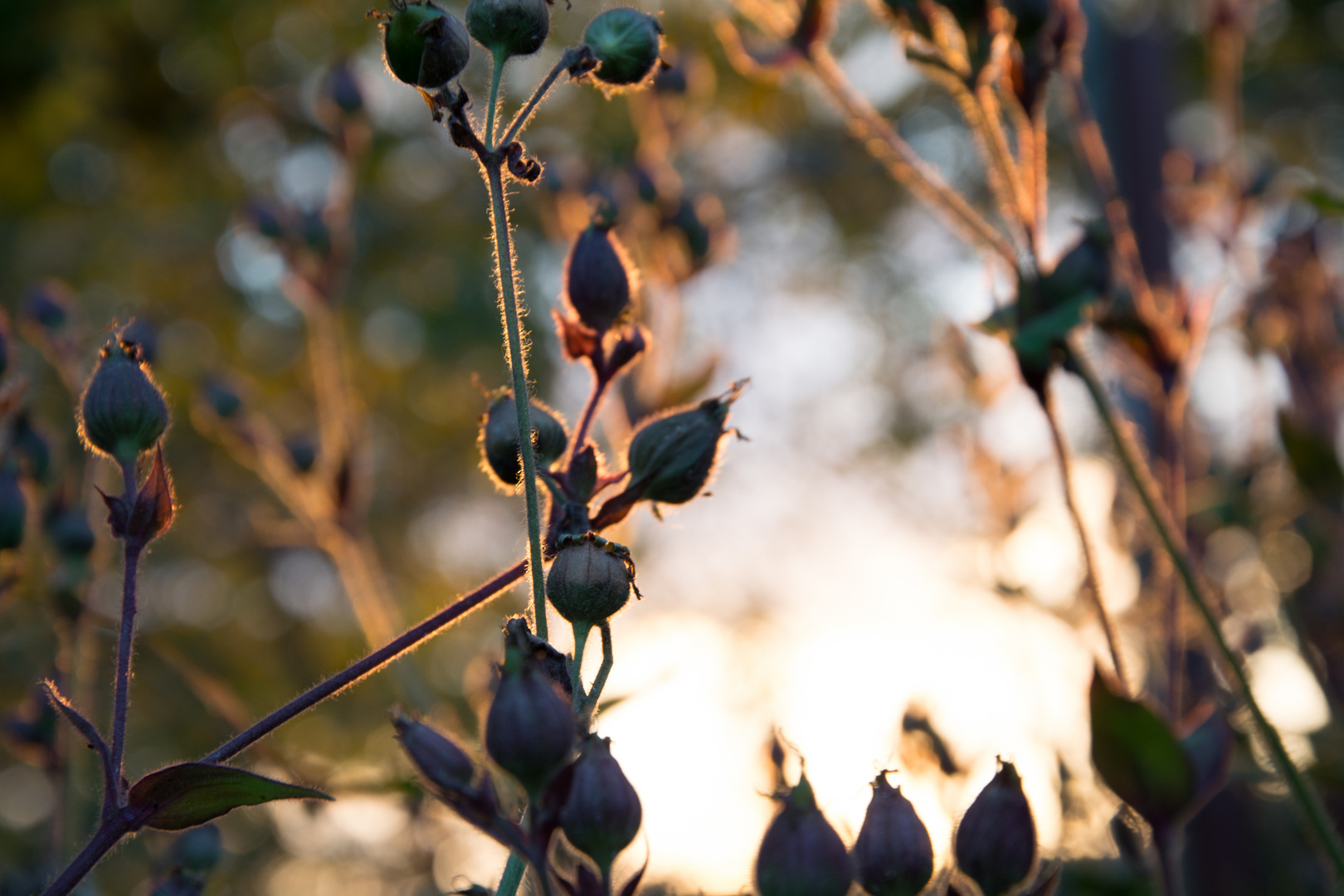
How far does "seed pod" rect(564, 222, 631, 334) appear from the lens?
65 cm

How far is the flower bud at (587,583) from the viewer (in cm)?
50

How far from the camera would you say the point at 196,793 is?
54 centimetres

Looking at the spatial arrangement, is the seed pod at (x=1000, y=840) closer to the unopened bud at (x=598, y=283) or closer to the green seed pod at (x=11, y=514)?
the unopened bud at (x=598, y=283)

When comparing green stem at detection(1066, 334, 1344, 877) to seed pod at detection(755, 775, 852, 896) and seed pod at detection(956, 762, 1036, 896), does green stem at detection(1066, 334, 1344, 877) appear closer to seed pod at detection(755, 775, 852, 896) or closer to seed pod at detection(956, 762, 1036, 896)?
seed pod at detection(956, 762, 1036, 896)

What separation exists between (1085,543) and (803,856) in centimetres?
38

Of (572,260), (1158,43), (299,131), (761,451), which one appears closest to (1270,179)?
(1158,43)

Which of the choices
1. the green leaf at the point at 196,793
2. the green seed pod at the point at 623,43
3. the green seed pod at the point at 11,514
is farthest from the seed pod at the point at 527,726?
the green seed pod at the point at 11,514

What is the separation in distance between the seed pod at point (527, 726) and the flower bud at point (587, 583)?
68 mm

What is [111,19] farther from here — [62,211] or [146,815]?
[146,815]

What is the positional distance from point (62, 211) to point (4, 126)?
1.16 ft

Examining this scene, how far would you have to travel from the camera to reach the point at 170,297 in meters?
4.06

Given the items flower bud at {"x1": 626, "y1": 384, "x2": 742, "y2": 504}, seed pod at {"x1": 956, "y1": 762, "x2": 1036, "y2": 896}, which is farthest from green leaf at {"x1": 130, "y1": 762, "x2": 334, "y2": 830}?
seed pod at {"x1": 956, "y1": 762, "x2": 1036, "y2": 896}

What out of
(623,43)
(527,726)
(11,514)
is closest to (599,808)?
(527,726)

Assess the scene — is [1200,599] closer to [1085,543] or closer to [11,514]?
[1085,543]
